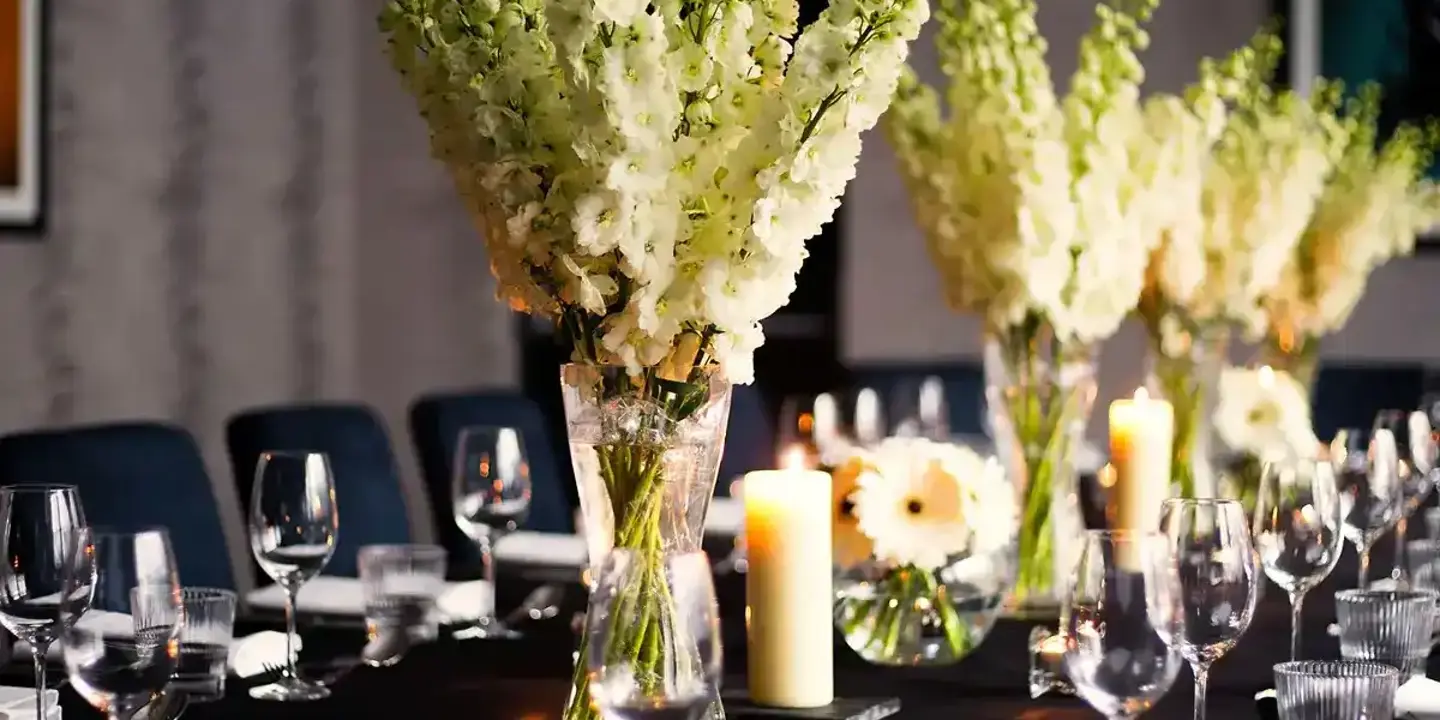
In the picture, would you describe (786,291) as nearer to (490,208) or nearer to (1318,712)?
(490,208)

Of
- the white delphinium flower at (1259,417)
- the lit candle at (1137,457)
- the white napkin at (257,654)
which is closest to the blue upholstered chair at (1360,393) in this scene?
the white delphinium flower at (1259,417)

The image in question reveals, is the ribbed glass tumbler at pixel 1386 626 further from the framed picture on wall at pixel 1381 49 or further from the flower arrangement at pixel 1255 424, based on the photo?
the framed picture on wall at pixel 1381 49

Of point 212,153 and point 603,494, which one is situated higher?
point 212,153

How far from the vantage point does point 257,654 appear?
6.52 ft

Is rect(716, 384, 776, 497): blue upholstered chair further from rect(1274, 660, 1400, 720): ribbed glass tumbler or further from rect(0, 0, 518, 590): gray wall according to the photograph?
rect(1274, 660, 1400, 720): ribbed glass tumbler

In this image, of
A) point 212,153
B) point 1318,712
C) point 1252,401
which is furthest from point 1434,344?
point 1318,712

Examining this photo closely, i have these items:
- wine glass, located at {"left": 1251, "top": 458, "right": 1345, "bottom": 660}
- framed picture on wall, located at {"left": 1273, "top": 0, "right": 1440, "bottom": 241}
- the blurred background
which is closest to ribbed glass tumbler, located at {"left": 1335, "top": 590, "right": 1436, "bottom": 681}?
wine glass, located at {"left": 1251, "top": 458, "right": 1345, "bottom": 660}

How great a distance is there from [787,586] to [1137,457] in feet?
2.70

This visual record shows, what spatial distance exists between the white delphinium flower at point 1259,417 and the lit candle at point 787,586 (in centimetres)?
115

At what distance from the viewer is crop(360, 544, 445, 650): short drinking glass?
6.91ft

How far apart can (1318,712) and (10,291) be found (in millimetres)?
3674

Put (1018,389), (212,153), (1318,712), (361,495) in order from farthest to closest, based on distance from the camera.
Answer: (212,153) < (361,495) < (1018,389) < (1318,712)

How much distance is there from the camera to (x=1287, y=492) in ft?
6.32

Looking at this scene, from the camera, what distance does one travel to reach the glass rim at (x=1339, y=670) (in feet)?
4.97
